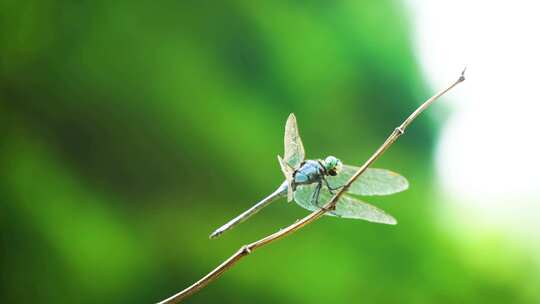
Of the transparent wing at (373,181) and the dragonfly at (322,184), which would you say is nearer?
the dragonfly at (322,184)

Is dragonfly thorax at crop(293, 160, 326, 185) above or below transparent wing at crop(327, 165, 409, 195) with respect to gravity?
above

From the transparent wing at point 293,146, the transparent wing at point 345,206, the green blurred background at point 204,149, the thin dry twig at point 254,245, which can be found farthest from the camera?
the green blurred background at point 204,149

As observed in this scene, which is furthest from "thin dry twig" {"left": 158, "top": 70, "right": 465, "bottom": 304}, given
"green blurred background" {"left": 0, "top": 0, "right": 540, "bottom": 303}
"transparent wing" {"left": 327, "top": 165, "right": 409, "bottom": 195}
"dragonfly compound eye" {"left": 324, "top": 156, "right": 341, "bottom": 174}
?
"green blurred background" {"left": 0, "top": 0, "right": 540, "bottom": 303}

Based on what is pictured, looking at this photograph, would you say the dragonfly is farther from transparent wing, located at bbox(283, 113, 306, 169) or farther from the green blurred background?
the green blurred background

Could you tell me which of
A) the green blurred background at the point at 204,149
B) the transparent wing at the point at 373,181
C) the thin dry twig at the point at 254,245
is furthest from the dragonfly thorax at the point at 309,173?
the green blurred background at the point at 204,149

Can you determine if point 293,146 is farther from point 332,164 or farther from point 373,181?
point 373,181

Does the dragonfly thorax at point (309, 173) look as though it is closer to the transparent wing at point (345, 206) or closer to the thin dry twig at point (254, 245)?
the transparent wing at point (345, 206)

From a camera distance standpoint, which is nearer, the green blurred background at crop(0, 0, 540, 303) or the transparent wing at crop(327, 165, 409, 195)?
the transparent wing at crop(327, 165, 409, 195)

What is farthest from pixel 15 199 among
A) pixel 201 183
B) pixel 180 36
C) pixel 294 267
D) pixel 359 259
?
pixel 359 259
